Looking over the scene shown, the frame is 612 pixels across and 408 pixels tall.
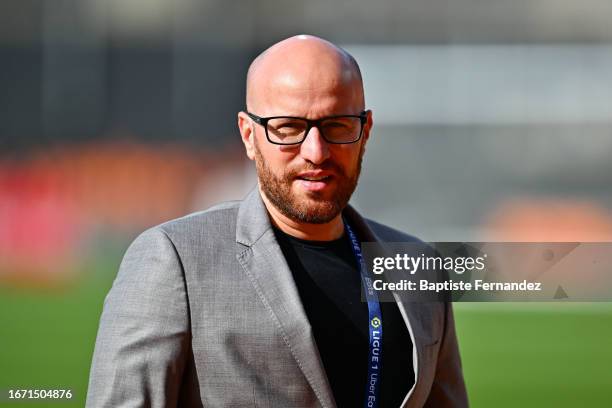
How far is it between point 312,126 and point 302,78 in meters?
0.08

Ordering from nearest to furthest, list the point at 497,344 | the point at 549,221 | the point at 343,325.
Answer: the point at 343,325
the point at 549,221
the point at 497,344

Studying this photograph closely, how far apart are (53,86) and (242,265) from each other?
340 centimetres

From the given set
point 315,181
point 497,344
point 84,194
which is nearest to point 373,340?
point 315,181

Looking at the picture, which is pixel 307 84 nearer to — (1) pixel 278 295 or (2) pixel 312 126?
(2) pixel 312 126

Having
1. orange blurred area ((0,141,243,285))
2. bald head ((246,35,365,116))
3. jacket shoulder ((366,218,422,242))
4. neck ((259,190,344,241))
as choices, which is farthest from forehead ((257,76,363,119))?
orange blurred area ((0,141,243,285))

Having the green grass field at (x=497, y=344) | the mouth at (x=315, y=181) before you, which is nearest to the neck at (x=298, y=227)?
the mouth at (x=315, y=181)

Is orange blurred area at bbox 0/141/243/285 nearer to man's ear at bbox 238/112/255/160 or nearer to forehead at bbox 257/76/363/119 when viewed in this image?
man's ear at bbox 238/112/255/160

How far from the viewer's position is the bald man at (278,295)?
1.15 metres

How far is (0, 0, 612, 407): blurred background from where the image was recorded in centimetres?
414

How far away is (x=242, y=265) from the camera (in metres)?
1.23

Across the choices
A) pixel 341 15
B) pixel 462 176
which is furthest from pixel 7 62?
pixel 462 176

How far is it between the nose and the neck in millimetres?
156

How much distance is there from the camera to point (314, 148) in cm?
119

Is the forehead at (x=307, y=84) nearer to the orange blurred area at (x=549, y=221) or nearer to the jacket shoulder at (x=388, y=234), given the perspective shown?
the jacket shoulder at (x=388, y=234)
